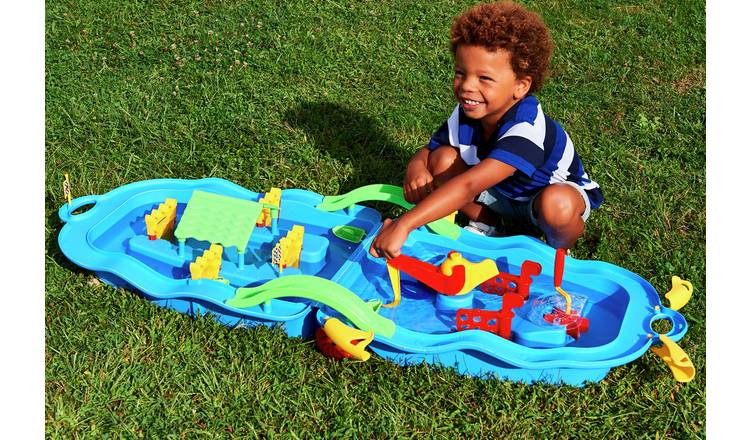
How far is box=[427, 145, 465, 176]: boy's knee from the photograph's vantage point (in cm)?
333

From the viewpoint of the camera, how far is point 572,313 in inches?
113

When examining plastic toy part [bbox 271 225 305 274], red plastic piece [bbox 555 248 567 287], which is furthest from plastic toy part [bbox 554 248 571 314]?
plastic toy part [bbox 271 225 305 274]

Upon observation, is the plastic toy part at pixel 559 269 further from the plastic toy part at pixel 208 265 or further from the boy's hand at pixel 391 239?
the plastic toy part at pixel 208 265

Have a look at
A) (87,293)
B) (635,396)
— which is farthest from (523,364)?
(87,293)

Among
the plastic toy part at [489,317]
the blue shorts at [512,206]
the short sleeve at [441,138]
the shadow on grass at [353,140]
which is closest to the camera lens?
the plastic toy part at [489,317]

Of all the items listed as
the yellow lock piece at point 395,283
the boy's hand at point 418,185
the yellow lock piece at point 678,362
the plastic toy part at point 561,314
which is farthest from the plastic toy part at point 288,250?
the yellow lock piece at point 678,362

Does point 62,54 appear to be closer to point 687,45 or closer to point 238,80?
point 238,80

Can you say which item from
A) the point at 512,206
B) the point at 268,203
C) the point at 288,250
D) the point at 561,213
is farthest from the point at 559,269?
the point at 268,203

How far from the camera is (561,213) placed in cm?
310

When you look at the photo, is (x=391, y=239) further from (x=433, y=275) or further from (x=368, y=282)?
(x=368, y=282)

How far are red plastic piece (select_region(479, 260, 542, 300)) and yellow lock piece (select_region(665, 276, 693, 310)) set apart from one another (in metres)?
0.44

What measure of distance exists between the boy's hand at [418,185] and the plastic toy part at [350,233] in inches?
8.8

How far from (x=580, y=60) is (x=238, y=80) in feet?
6.36

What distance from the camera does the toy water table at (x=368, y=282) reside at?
2619 mm
